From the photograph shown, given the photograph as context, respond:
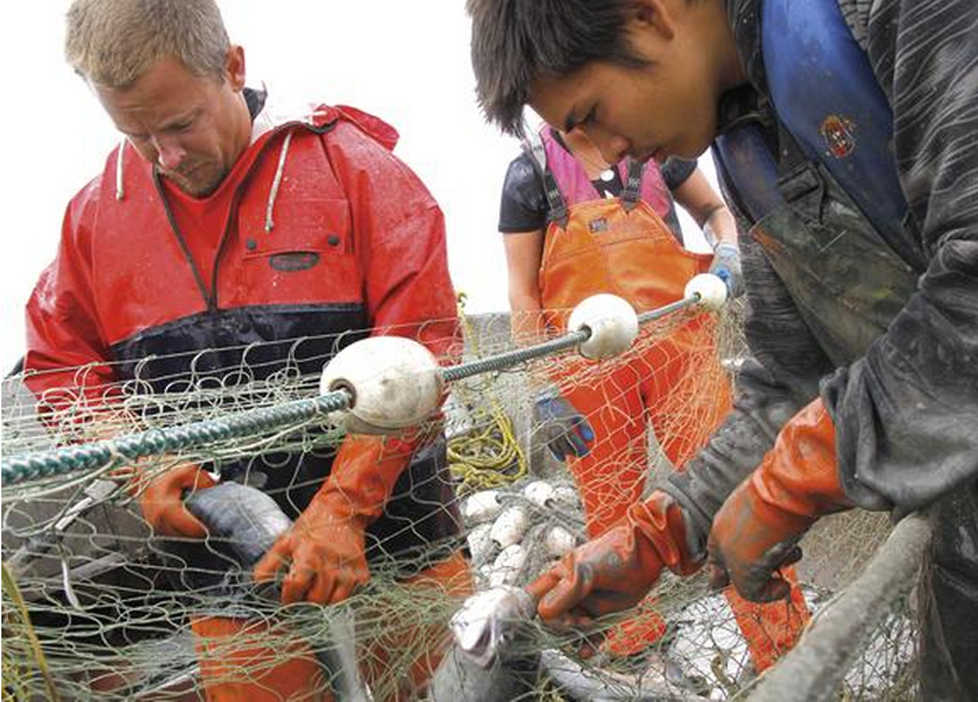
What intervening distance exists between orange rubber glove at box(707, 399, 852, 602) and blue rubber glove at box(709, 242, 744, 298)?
2.09 m

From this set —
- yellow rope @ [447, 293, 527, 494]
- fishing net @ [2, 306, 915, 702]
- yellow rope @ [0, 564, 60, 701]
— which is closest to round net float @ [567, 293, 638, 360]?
fishing net @ [2, 306, 915, 702]

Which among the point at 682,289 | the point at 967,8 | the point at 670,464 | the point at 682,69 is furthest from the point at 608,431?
the point at 967,8

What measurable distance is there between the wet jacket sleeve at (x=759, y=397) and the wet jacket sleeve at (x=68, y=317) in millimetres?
1535

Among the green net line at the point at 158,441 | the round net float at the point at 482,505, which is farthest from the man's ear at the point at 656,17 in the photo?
the round net float at the point at 482,505

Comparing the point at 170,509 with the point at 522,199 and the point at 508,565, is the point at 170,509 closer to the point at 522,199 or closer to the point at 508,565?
the point at 508,565

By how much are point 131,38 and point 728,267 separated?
243 centimetres

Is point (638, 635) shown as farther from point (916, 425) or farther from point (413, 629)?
point (916, 425)

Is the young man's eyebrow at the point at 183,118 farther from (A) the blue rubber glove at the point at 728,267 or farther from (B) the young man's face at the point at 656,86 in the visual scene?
(A) the blue rubber glove at the point at 728,267

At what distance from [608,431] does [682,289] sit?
737mm

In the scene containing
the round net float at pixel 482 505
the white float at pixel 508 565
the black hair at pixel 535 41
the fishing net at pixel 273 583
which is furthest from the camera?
the round net float at pixel 482 505

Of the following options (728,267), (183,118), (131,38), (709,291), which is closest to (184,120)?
(183,118)

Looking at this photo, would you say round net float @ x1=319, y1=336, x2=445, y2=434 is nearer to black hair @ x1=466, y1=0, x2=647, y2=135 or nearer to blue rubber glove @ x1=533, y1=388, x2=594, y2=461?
black hair @ x1=466, y1=0, x2=647, y2=135

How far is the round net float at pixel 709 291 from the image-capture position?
314cm

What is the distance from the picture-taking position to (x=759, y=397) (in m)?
1.88
